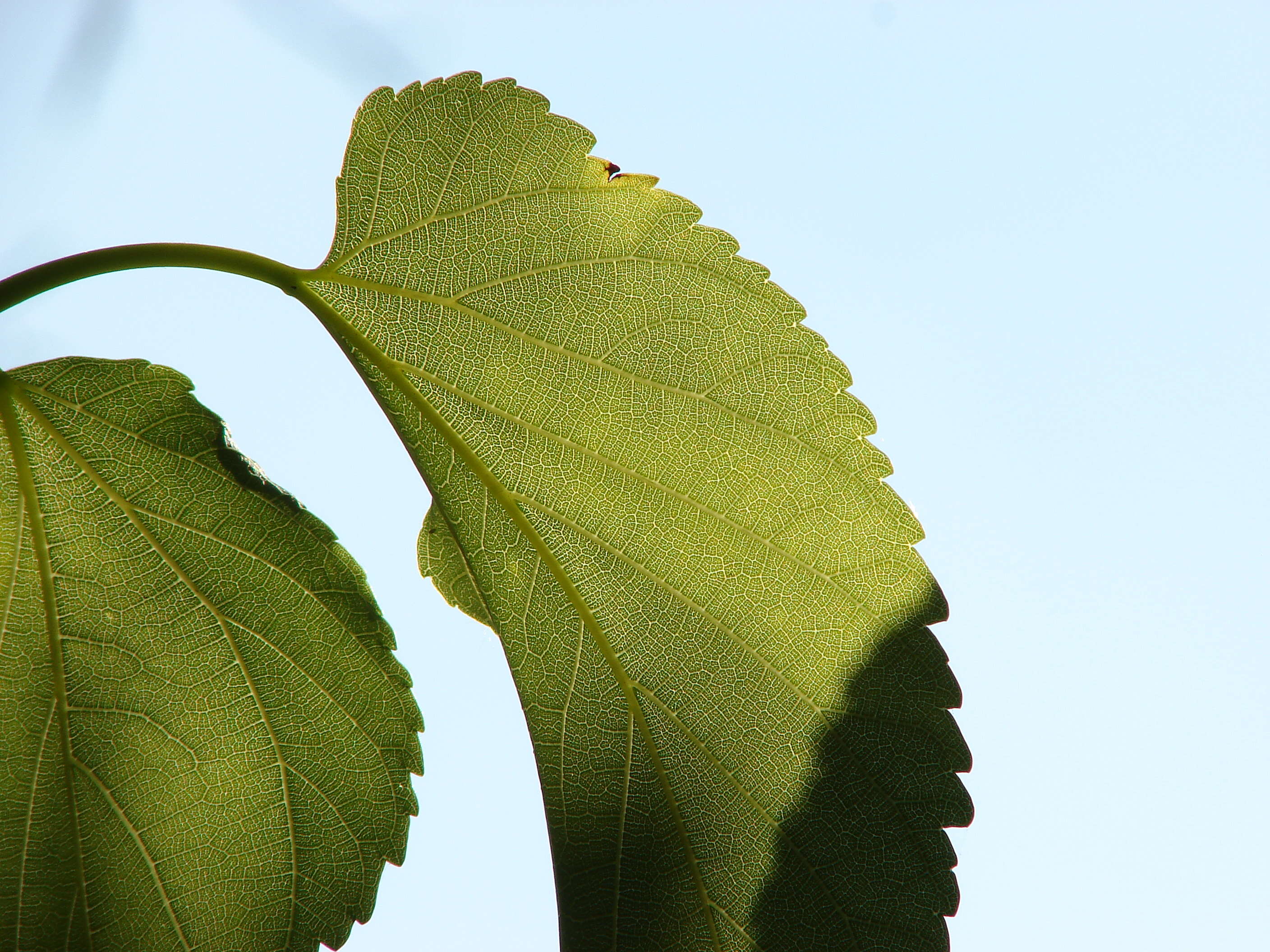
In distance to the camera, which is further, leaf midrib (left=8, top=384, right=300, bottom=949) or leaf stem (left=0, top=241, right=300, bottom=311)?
leaf midrib (left=8, top=384, right=300, bottom=949)

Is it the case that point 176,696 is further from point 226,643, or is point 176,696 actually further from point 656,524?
point 656,524

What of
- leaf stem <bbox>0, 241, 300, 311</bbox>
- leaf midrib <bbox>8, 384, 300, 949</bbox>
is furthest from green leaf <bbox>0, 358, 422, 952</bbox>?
leaf stem <bbox>0, 241, 300, 311</bbox>

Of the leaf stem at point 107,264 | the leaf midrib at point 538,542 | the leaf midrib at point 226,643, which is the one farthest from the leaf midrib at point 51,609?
the leaf midrib at point 538,542

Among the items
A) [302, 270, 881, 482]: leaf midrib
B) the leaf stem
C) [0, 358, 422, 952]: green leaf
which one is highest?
[302, 270, 881, 482]: leaf midrib

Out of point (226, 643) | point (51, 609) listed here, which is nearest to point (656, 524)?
point (226, 643)

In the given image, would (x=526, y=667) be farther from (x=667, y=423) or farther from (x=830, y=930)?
(x=830, y=930)

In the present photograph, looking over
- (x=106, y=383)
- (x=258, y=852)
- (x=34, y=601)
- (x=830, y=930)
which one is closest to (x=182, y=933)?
(x=258, y=852)

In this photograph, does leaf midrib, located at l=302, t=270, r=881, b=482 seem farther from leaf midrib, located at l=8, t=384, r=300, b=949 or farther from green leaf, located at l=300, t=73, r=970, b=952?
leaf midrib, located at l=8, t=384, r=300, b=949
